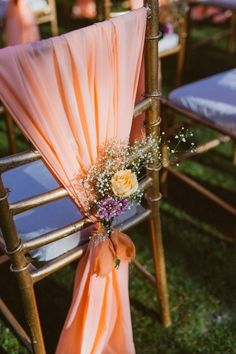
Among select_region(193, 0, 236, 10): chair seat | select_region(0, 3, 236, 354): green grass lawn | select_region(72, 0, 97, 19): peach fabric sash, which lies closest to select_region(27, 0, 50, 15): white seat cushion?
select_region(72, 0, 97, 19): peach fabric sash

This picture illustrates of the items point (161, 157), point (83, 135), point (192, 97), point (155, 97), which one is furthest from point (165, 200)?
point (83, 135)

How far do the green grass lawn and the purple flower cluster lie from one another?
16.5 inches

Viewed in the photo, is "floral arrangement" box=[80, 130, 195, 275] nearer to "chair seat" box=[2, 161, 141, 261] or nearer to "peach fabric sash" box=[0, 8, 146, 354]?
"peach fabric sash" box=[0, 8, 146, 354]

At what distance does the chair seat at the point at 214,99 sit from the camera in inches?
67.2

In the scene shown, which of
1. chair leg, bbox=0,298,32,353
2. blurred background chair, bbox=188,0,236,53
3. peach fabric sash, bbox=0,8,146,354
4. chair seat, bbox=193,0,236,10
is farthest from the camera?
blurred background chair, bbox=188,0,236,53

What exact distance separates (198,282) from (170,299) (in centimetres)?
13

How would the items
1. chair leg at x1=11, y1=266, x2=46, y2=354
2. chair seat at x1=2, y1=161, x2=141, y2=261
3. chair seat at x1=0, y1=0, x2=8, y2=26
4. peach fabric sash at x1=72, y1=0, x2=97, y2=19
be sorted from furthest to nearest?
peach fabric sash at x1=72, y1=0, x2=97, y2=19
chair seat at x1=0, y1=0, x2=8, y2=26
chair seat at x1=2, y1=161, x2=141, y2=261
chair leg at x1=11, y1=266, x2=46, y2=354

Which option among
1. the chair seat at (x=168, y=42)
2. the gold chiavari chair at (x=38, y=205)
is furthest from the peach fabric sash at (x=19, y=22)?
the gold chiavari chair at (x=38, y=205)

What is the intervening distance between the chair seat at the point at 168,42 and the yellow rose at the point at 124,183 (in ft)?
4.83

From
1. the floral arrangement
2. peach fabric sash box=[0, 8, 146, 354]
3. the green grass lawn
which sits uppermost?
peach fabric sash box=[0, 8, 146, 354]

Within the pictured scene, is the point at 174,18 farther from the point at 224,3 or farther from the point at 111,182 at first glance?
the point at 111,182

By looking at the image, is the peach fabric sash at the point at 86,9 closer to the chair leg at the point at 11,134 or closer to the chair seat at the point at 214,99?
the chair leg at the point at 11,134

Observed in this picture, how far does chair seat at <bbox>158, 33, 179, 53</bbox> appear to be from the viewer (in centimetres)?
243

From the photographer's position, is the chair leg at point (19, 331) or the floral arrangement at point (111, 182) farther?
the chair leg at point (19, 331)
